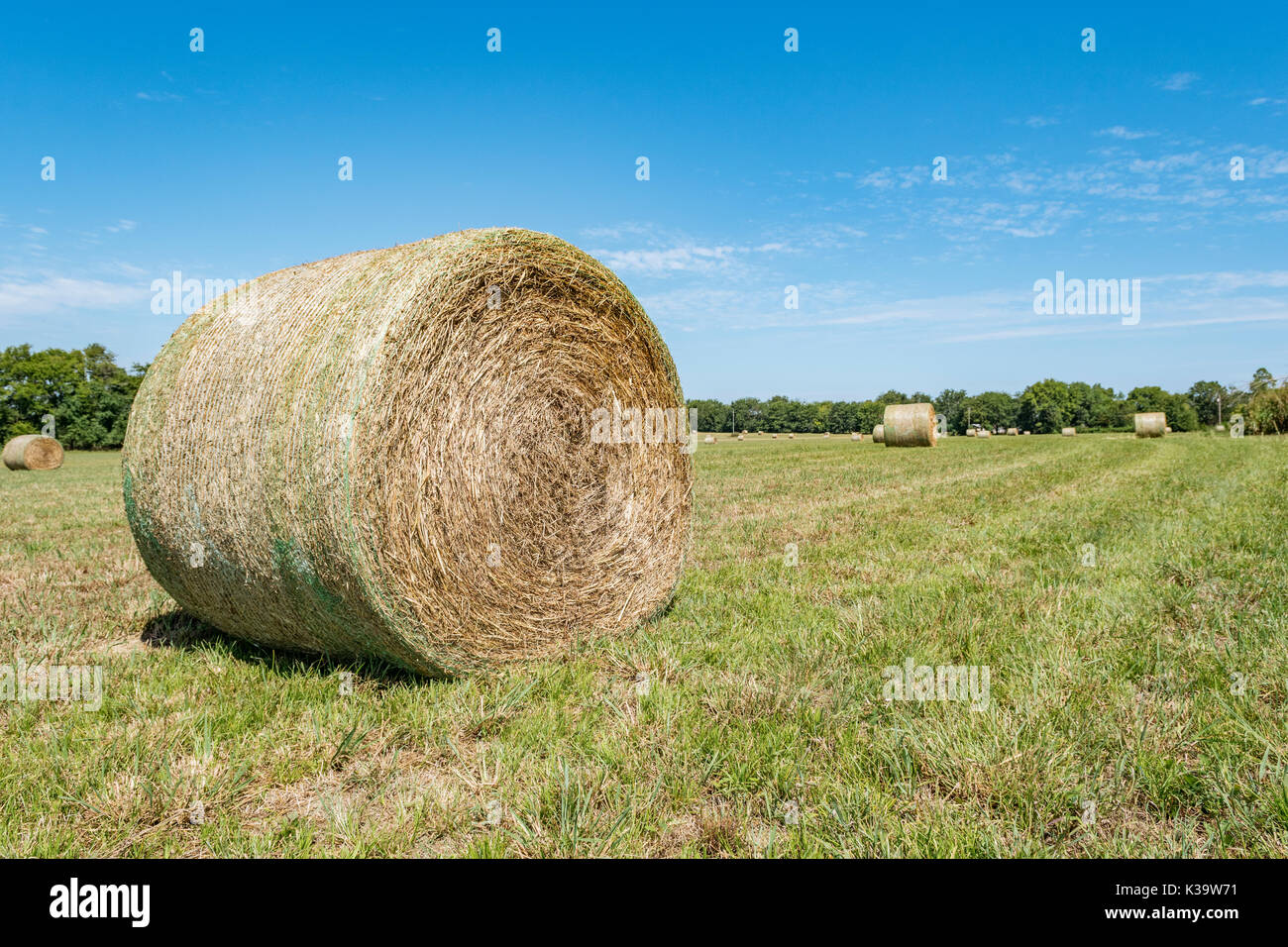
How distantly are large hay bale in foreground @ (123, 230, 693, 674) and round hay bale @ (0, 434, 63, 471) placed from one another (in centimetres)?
3480

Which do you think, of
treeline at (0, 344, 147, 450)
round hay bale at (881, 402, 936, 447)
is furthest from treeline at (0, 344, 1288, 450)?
round hay bale at (881, 402, 936, 447)

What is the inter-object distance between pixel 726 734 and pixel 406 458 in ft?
7.73

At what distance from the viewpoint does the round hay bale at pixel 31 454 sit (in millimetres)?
31438

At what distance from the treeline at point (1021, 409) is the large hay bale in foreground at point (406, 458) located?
272 ft

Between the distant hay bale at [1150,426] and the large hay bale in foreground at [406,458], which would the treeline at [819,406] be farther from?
the large hay bale in foreground at [406,458]

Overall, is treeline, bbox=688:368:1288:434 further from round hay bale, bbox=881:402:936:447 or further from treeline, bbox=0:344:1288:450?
round hay bale, bbox=881:402:936:447

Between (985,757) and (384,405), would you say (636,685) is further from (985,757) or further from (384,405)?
(384,405)

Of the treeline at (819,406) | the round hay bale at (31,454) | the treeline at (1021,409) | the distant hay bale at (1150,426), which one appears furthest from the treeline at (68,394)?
the distant hay bale at (1150,426)

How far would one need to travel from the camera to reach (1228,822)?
8.82 ft

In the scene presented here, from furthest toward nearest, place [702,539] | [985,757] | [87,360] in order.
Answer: [87,360] < [702,539] < [985,757]

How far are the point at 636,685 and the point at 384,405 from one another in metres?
2.12

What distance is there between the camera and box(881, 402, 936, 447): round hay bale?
1339 inches

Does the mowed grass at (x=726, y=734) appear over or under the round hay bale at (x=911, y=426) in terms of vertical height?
under
